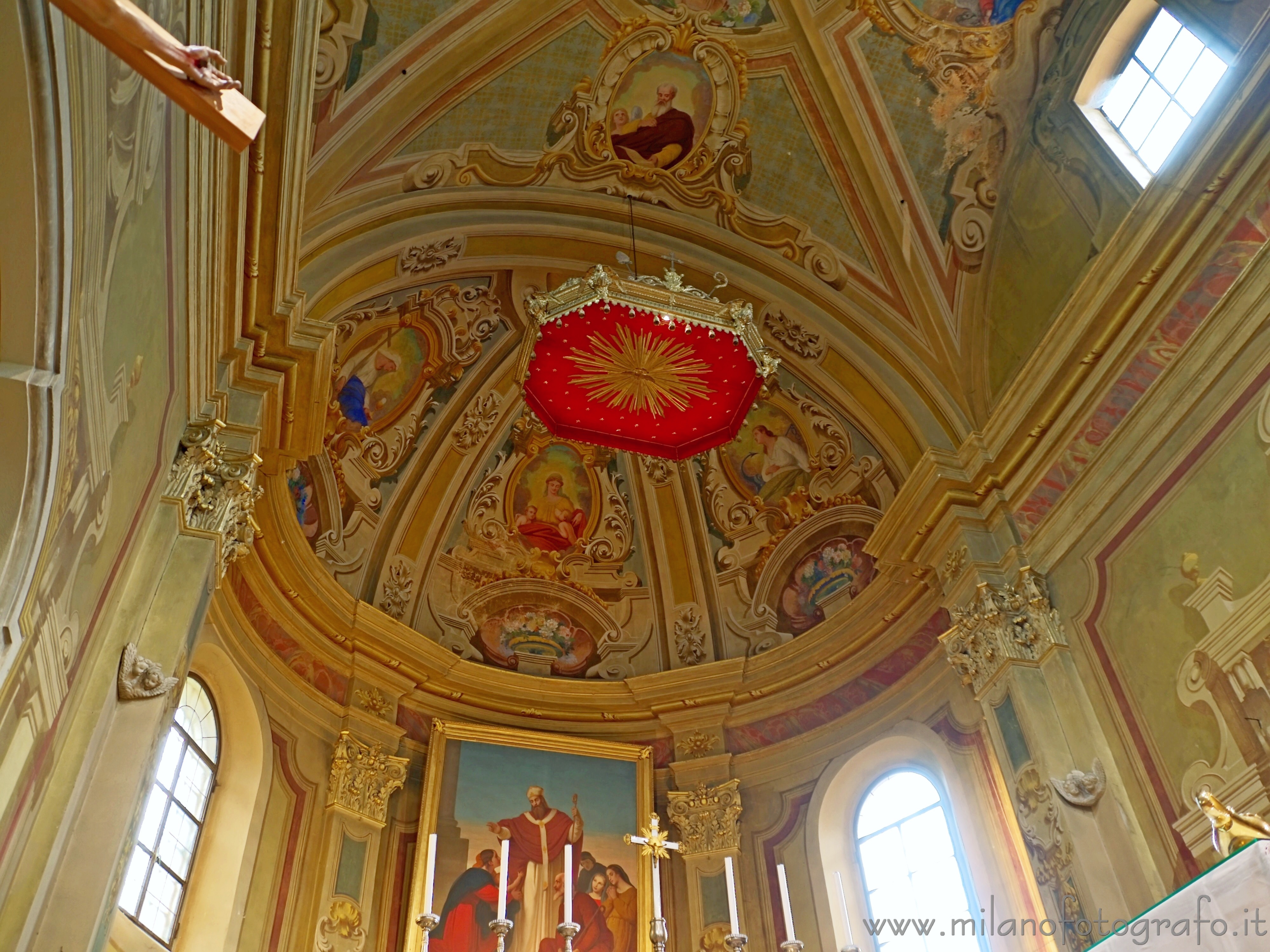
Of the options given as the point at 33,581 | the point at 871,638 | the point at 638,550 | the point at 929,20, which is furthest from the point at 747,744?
the point at 33,581

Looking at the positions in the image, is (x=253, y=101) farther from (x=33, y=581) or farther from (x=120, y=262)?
(x=33, y=581)

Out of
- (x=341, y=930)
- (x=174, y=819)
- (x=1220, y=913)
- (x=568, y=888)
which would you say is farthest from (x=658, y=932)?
(x=174, y=819)

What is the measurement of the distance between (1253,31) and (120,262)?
6526mm

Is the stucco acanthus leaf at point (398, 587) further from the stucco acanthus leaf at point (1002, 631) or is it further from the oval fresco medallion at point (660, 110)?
the stucco acanthus leaf at point (1002, 631)

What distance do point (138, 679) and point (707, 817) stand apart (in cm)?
584

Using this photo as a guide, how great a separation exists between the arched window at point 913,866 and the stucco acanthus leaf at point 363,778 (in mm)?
4111

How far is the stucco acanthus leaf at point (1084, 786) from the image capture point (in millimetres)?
6785

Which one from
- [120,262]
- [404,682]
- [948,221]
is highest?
[948,221]

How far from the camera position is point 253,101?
6574 mm

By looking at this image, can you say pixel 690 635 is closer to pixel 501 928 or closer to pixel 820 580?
pixel 820 580

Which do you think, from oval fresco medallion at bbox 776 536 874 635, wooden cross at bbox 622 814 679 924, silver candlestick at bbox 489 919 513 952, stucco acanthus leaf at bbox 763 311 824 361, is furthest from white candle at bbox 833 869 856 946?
stucco acanthus leaf at bbox 763 311 824 361

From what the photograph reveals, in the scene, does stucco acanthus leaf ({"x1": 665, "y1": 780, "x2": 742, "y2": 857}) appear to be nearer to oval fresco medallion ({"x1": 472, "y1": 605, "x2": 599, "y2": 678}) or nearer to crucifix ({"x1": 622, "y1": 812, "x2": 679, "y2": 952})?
crucifix ({"x1": 622, "y1": 812, "x2": 679, "y2": 952})

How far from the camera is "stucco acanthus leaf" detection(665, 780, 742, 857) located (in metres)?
9.76

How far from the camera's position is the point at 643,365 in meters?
9.34
